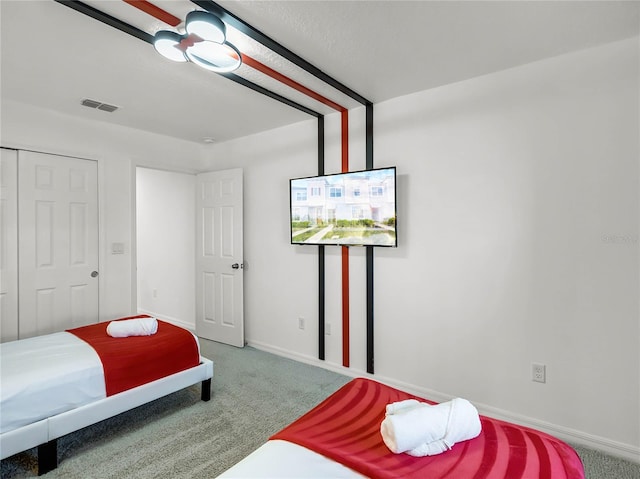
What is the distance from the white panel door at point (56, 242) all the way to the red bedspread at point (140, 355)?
804 mm

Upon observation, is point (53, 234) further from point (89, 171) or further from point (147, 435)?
point (147, 435)

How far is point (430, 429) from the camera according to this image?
1332 mm

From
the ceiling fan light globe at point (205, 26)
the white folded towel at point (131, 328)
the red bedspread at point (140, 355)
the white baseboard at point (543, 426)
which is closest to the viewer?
the ceiling fan light globe at point (205, 26)

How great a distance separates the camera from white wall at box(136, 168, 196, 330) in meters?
4.70

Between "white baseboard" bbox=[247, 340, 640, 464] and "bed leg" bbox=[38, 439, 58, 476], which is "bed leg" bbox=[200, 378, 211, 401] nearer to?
"bed leg" bbox=[38, 439, 58, 476]

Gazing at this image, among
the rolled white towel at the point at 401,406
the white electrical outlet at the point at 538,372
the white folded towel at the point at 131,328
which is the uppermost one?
the white folded towel at the point at 131,328

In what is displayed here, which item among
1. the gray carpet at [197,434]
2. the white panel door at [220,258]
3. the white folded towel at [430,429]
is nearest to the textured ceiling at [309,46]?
the white panel door at [220,258]

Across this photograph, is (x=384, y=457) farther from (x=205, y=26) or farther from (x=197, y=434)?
(x=205, y=26)

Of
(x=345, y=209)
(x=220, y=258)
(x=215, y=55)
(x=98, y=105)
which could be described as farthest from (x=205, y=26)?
(x=220, y=258)

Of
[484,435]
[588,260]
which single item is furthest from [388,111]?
[484,435]

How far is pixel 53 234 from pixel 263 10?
291 centimetres

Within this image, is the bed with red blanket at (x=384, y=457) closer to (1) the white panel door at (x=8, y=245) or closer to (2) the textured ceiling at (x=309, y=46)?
(2) the textured ceiling at (x=309, y=46)

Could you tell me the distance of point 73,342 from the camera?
8.12 ft

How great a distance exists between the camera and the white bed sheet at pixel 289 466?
1220mm
